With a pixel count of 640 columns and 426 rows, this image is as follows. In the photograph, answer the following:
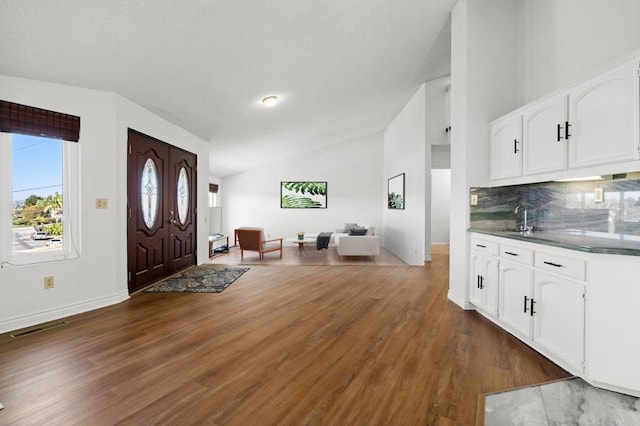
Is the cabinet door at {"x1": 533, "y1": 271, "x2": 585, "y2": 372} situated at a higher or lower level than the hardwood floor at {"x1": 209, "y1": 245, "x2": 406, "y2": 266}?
higher

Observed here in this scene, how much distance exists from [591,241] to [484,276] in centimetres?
96

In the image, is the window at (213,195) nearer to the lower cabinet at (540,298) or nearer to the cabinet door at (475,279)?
the cabinet door at (475,279)

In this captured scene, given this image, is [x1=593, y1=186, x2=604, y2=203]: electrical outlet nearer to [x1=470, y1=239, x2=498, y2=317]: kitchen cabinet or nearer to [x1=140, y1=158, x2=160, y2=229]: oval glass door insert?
[x1=470, y1=239, x2=498, y2=317]: kitchen cabinet

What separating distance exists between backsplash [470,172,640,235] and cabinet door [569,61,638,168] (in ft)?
1.13

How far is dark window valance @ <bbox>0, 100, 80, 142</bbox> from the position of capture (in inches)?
102

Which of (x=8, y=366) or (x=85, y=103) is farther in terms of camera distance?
(x=85, y=103)

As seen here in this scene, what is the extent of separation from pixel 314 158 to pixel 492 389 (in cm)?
804

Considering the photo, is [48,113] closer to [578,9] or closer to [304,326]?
[304,326]

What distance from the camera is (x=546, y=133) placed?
2.45 m

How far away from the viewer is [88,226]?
3.19 metres

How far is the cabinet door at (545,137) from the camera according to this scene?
7.52ft

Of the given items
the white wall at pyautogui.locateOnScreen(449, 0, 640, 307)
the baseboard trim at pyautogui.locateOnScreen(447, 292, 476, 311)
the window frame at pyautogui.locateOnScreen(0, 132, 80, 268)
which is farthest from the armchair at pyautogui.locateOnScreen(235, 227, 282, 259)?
the white wall at pyautogui.locateOnScreen(449, 0, 640, 307)

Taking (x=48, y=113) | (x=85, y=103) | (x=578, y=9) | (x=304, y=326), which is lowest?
(x=304, y=326)

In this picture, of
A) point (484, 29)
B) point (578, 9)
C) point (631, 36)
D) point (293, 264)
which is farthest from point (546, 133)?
point (293, 264)
